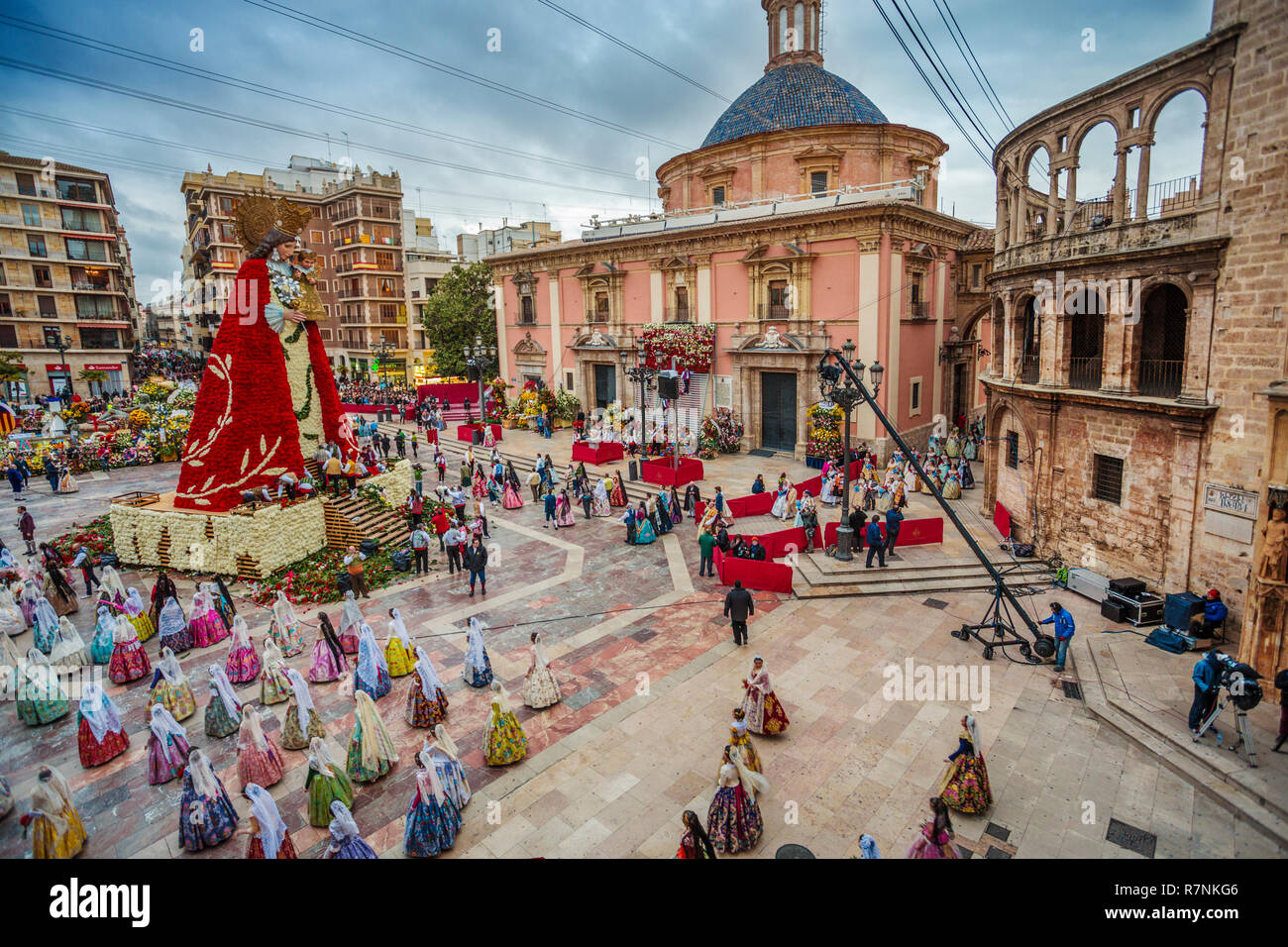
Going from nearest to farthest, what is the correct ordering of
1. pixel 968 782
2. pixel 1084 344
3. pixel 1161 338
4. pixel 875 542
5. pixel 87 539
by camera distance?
pixel 968 782
pixel 1161 338
pixel 875 542
pixel 1084 344
pixel 87 539

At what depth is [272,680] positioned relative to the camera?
1084 centimetres

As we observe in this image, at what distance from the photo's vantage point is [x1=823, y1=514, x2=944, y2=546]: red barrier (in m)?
16.9

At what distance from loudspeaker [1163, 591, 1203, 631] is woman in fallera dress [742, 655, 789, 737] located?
26.4 ft

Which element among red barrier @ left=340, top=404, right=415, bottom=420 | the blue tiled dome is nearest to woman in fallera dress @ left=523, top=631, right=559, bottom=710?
the blue tiled dome

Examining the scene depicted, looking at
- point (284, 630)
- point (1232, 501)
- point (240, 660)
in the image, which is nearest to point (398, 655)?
point (284, 630)

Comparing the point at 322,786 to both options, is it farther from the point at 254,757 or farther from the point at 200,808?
the point at 254,757

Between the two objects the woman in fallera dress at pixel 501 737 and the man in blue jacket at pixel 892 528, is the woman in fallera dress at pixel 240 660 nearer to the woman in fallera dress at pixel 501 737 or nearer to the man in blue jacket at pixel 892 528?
the woman in fallera dress at pixel 501 737

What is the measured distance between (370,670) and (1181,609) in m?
14.2

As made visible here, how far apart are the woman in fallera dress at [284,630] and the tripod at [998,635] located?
12.5 m

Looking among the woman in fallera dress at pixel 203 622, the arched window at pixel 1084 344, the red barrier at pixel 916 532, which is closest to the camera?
the woman in fallera dress at pixel 203 622

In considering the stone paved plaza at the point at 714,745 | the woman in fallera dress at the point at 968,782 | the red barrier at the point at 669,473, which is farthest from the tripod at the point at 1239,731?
the red barrier at the point at 669,473

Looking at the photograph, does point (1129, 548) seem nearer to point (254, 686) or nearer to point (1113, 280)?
point (1113, 280)

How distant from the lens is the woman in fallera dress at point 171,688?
33.3 feet
